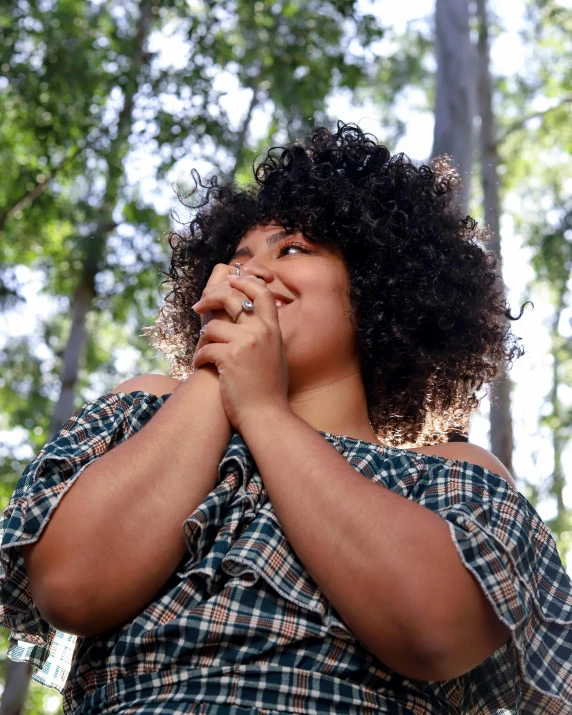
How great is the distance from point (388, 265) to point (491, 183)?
29.2 feet

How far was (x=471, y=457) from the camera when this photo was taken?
6.15 ft

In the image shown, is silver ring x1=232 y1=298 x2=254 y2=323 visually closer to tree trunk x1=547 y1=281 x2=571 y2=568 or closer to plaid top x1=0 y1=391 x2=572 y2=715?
plaid top x1=0 y1=391 x2=572 y2=715

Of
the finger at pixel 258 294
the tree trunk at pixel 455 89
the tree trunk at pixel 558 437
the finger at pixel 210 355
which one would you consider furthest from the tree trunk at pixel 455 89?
the tree trunk at pixel 558 437

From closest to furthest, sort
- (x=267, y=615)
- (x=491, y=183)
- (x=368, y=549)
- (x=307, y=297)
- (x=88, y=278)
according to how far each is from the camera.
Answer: (x=368, y=549) < (x=267, y=615) < (x=307, y=297) < (x=88, y=278) < (x=491, y=183)

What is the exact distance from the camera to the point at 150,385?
2.00 metres

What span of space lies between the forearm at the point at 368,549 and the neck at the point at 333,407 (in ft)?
1.38

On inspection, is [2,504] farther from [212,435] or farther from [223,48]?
[212,435]

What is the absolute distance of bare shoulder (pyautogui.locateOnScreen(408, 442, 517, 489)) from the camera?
187cm

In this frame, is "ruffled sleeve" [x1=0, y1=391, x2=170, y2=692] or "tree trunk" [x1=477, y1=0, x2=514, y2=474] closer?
"ruffled sleeve" [x1=0, y1=391, x2=170, y2=692]

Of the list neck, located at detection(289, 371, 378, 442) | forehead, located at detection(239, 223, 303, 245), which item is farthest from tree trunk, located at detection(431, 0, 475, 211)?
neck, located at detection(289, 371, 378, 442)

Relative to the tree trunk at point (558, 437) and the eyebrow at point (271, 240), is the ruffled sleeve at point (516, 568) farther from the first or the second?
the tree trunk at point (558, 437)

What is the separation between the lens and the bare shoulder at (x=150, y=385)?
198cm

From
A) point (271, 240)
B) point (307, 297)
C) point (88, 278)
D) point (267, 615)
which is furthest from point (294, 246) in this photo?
point (88, 278)

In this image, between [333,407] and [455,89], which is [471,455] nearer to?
[333,407]
